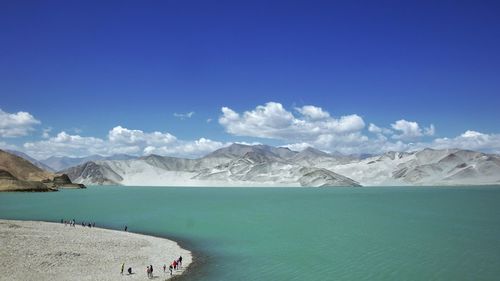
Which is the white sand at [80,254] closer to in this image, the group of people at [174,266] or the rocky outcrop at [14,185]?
the group of people at [174,266]

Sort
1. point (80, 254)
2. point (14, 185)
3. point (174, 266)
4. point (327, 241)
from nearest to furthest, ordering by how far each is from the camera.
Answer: point (174, 266) → point (80, 254) → point (327, 241) → point (14, 185)

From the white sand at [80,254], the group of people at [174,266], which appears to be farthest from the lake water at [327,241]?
the white sand at [80,254]

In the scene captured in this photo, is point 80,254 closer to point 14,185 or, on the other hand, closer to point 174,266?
point 174,266

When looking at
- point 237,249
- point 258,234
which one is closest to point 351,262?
point 237,249

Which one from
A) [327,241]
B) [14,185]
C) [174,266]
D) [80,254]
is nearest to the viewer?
[174,266]

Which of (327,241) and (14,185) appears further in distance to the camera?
(14,185)

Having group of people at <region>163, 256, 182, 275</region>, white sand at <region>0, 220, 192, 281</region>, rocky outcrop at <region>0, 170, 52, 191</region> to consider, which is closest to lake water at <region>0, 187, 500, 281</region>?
group of people at <region>163, 256, 182, 275</region>

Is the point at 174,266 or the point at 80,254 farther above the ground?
the point at 80,254

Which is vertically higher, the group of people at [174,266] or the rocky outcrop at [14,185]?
the rocky outcrop at [14,185]

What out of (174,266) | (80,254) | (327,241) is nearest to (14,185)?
(80,254)

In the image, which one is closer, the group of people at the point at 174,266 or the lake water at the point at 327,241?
the group of people at the point at 174,266
